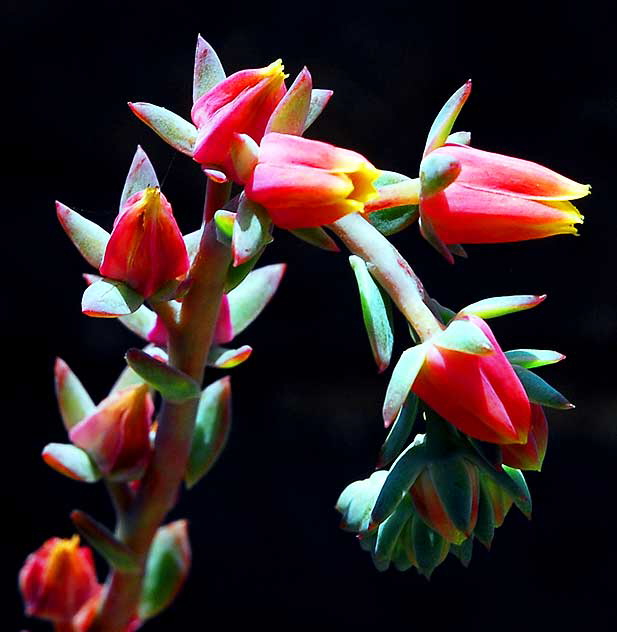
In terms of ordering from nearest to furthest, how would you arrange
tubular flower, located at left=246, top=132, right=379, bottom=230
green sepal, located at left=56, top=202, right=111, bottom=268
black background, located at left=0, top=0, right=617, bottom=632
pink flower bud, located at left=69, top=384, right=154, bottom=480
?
tubular flower, located at left=246, top=132, right=379, bottom=230 → green sepal, located at left=56, top=202, right=111, bottom=268 → pink flower bud, located at left=69, top=384, right=154, bottom=480 → black background, located at left=0, top=0, right=617, bottom=632

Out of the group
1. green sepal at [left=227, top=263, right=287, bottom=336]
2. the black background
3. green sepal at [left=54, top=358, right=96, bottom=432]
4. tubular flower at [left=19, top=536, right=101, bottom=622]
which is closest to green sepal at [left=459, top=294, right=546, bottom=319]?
green sepal at [left=227, top=263, right=287, bottom=336]

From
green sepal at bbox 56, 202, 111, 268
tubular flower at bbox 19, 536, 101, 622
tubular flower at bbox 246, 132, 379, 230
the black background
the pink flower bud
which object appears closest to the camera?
tubular flower at bbox 246, 132, 379, 230

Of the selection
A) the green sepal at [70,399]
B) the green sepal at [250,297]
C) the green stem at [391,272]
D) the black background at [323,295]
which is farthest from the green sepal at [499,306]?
the black background at [323,295]

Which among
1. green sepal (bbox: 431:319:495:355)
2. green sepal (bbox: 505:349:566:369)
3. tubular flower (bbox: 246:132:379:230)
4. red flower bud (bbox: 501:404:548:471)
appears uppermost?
tubular flower (bbox: 246:132:379:230)

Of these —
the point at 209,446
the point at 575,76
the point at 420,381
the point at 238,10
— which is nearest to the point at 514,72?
the point at 575,76

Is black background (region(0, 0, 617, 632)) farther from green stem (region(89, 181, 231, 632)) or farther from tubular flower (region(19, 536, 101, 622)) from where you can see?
green stem (region(89, 181, 231, 632))

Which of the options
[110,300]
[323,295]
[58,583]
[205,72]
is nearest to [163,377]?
[110,300]

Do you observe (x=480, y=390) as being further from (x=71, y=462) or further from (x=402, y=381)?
(x=71, y=462)
